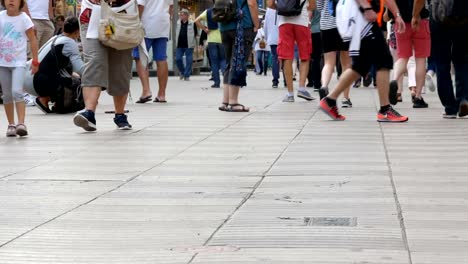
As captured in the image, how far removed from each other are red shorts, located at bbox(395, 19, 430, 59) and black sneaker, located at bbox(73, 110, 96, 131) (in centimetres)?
437

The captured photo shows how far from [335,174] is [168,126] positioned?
13.7 ft

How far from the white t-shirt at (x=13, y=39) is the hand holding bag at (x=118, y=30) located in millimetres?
856

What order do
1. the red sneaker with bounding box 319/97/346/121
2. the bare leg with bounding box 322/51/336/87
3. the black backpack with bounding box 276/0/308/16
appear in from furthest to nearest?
the black backpack with bounding box 276/0/308/16, the bare leg with bounding box 322/51/336/87, the red sneaker with bounding box 319/97/346/121

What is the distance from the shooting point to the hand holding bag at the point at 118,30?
1055 cm

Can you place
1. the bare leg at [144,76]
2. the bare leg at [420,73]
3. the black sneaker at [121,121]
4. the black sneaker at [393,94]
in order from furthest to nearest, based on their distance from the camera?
1. the bare leg at [144,76]
2. the bare leg at [420,73]
3. the black sneaker at [393,94]
4. the black sneaker at [121,121]

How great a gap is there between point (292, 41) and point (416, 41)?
213cm

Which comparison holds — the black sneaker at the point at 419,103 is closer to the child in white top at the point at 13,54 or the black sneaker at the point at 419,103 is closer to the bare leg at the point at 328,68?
the bare leg at the point at 328,68

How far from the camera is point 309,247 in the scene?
5.06 metres

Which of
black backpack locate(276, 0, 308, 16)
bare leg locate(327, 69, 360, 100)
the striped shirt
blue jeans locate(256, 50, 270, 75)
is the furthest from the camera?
blue jeans locate(256, 50, 270, 75)

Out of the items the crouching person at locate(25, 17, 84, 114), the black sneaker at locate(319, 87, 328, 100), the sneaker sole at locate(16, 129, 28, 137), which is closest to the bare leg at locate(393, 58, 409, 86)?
the black sneaker at locate(319, 87, 328, 100)

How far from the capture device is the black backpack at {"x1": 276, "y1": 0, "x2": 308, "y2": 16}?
14.4m

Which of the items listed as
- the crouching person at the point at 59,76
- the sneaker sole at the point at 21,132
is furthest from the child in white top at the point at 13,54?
the crouching person at the point at 59,76

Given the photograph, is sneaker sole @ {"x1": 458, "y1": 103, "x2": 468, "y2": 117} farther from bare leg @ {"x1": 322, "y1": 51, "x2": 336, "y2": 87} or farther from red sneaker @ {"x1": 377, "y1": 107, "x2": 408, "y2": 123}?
bare leg @ {"x1": 322, "y1": 51, "x2": 336, "y2": 87}

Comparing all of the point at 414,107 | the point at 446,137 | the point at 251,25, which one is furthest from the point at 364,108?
the point at 446,137
